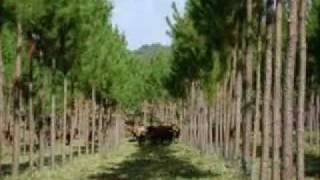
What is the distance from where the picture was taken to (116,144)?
5188 centimetres

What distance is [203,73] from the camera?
123ft

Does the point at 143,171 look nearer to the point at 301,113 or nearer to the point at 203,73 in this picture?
the point at 203,73

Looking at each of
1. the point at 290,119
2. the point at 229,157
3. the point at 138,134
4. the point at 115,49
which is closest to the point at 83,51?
the point at 229,157

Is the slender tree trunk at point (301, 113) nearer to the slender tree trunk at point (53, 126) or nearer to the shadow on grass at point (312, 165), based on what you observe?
the shadow on grass at point (312, 165)

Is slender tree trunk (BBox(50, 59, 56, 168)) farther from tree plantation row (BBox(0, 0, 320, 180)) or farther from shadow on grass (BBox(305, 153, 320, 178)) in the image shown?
shadow on grass (BBox(305, 153, 320, 178))

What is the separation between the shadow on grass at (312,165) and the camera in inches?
1013

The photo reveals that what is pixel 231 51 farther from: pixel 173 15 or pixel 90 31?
pixel 173 15

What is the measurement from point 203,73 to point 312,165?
9.60 metres

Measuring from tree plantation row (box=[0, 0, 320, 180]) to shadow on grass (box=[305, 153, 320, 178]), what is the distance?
12cm

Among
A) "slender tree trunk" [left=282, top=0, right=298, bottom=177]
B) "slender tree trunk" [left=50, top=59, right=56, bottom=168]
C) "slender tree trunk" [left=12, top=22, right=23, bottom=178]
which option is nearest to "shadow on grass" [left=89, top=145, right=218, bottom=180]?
"slender tree trunk" [left=50, top=59, right=56, bottom=168]

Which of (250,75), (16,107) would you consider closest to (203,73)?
(16,107)

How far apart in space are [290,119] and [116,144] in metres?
37.6

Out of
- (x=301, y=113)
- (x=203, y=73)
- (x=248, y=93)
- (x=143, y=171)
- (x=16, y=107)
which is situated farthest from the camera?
(x=203, y=73)

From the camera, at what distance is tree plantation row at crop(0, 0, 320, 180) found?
1666 cm
